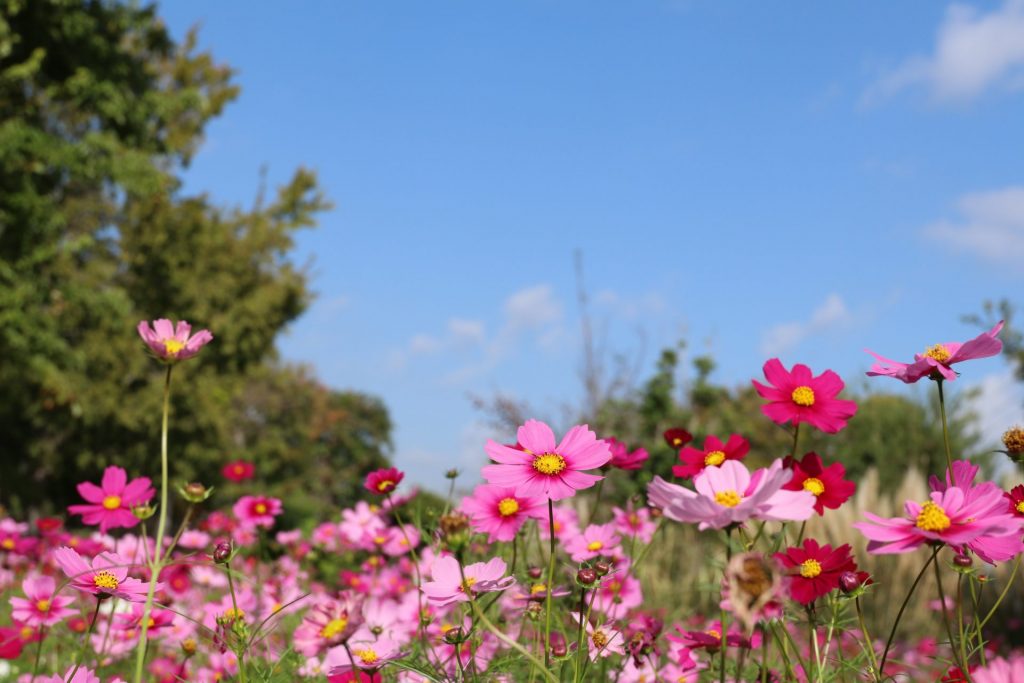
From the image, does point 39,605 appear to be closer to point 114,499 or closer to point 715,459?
point 114,499

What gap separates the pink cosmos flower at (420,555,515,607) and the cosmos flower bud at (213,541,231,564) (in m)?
0.34

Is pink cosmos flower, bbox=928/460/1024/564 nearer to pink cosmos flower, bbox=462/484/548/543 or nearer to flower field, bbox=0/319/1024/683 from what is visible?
flower field, bbox=0/319/1024/683

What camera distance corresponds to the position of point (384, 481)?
2205mm

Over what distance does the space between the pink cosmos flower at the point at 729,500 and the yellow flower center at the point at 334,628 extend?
609mm

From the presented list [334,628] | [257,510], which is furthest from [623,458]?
[257,510]

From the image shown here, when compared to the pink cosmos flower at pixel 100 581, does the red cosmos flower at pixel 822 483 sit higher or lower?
higher

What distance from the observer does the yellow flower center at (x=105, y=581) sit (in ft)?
5.24

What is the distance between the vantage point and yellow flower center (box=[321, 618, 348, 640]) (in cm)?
147

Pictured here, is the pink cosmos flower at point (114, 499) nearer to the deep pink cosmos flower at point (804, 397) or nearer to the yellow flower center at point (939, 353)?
the deep pink cosmos flower at point (804, 397)

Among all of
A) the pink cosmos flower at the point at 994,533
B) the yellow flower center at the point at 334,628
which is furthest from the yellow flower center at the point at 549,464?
the pink cosmos flower at the point at 994,533

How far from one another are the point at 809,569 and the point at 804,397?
14.1 inches

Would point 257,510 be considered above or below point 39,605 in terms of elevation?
above

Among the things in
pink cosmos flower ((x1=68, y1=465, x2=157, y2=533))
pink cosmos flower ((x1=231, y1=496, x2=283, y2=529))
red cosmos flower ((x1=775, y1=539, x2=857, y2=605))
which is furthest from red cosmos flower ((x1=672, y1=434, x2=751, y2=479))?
pink cosmos flower ((x1=231, y1=496, x2=283, y2=529))

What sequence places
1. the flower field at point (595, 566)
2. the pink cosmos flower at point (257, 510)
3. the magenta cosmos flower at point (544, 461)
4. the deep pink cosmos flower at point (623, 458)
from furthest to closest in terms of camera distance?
the pink cosmos flower at point (257, 510), the deep pink cosmos flower at point (623, 458), the magenta cosmos flower at point (544, 461), the flower field at point (595, 566)
